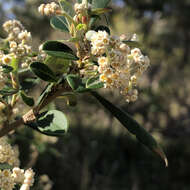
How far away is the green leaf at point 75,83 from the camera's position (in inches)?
24.1

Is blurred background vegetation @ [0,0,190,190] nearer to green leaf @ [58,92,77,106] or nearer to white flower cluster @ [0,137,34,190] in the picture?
green leaf @ [58,92,77,106]

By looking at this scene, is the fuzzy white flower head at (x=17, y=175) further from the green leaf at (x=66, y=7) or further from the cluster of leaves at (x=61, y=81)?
the green leaf at (x=66, y=7)

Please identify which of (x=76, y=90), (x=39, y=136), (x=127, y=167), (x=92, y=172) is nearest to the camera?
(x=76, y=90)

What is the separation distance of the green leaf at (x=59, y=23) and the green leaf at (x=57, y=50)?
7cm

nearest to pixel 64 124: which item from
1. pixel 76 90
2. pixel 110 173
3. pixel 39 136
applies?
pixel 76 90

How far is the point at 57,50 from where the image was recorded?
0.64 meters

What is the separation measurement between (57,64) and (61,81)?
0.14 ft

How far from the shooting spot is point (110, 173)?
4410 millimetres

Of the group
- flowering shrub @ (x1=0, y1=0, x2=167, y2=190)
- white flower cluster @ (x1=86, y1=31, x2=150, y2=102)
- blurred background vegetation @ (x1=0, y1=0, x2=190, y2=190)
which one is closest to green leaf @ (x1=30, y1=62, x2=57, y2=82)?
flowering shrub @ (x1=0, y1=0, x2=167, y2=190)

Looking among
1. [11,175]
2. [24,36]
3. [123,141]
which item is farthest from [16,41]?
[123,141]

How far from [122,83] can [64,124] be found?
0.16 meters

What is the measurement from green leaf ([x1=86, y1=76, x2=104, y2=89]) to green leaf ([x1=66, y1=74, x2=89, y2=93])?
0.05 feet

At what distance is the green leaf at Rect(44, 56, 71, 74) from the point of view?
2.20 ft

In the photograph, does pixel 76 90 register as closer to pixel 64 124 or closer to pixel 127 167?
pixel 64 124
